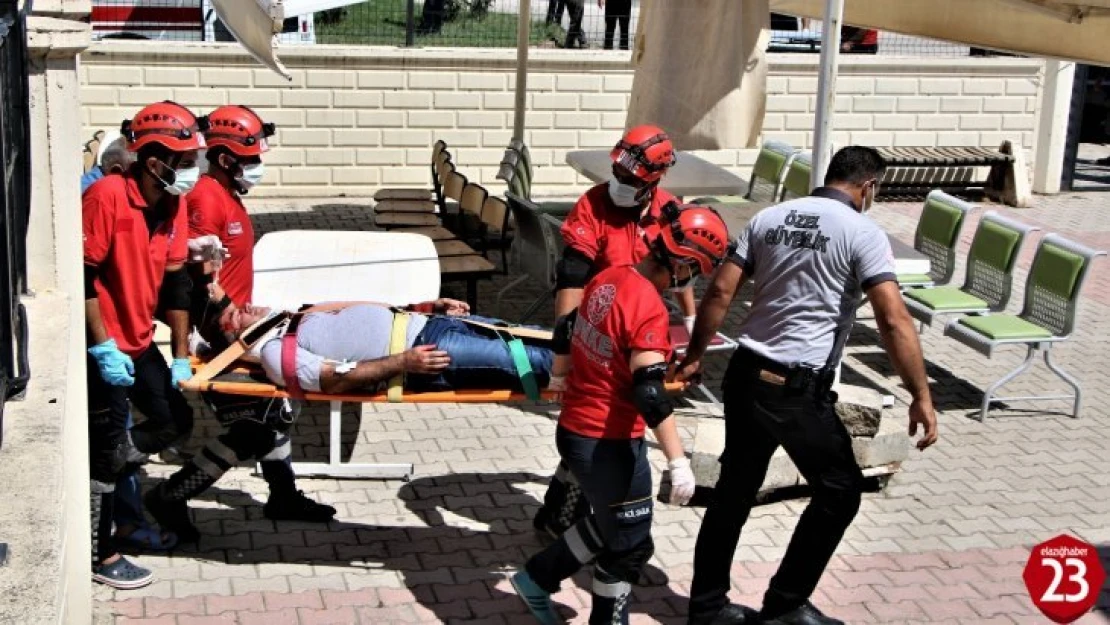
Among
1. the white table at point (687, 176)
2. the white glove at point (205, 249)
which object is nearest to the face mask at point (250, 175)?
the white glove at point (205, 249)

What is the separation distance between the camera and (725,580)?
5.90m

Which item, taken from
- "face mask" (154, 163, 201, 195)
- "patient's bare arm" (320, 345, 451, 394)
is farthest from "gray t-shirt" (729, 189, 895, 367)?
"face mask" (154, 163, 201, 195)

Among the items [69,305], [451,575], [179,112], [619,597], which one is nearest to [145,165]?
[179,112]

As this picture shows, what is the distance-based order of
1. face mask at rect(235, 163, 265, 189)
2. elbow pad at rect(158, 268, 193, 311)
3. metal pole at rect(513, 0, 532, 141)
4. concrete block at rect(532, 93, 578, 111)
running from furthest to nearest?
concrete block at rect(532, 93, 578, 111)
metal pole at rect(513, 0, 532, 141)
face mask at rect(235, 163, 265, 189)
elbow pad at rect(158, 268, 193, 311)

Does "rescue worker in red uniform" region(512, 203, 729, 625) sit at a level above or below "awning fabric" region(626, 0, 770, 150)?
below

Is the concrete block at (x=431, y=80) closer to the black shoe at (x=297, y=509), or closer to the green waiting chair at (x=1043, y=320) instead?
the green waiting chair at (x=1043, y=320)

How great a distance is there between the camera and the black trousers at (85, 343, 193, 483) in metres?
5.84

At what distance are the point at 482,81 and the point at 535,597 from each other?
948 centimetres

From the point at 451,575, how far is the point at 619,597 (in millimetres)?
1096

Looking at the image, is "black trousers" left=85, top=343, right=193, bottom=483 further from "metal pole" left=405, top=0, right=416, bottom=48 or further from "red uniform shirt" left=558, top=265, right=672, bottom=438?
"metal pole" left=405, top=0, right=416, bottom=48

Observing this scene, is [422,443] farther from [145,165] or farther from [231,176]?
[145,165]

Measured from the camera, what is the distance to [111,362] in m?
5.72

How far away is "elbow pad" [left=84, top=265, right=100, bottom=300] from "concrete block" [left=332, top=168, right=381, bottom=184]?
29.2 feet

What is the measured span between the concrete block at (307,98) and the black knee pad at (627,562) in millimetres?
9580
